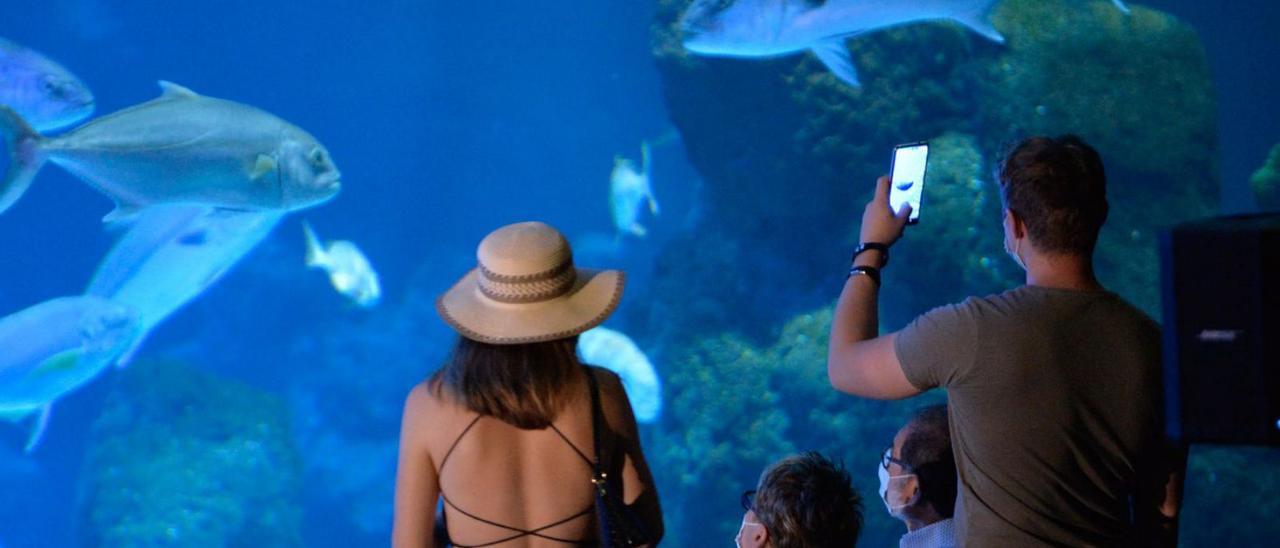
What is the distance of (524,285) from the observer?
6.02 feet

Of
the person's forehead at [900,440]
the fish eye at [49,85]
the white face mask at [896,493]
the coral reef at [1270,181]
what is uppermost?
the fish eye at [49,85]

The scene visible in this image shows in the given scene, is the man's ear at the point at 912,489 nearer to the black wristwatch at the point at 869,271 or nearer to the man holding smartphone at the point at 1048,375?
the man holding smartphone at the point at 1048,375

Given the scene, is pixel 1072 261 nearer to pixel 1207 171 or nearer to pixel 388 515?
pixel 1207 171

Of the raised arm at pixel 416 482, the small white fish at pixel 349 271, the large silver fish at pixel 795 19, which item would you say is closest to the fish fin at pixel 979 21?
the large silver fish at pixel 795 19

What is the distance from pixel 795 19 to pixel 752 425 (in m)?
4.98

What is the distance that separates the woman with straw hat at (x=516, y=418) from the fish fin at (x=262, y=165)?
295 cm

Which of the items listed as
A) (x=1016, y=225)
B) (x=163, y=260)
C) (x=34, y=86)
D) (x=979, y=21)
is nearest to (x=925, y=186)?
(x=979, y=21)

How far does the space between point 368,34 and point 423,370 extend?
2077cm

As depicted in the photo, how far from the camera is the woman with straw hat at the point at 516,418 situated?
Result: 1.78 metres

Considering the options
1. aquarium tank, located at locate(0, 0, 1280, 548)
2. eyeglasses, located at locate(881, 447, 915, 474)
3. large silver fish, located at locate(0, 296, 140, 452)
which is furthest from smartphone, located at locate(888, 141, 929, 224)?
large silver fish, located at locate(0, 296, 140, 452)

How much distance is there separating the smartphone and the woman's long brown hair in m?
0.86

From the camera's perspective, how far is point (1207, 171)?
8992 millimetres

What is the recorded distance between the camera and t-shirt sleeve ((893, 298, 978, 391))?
5.83ft

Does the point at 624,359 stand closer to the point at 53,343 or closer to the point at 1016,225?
the point at 53,343
